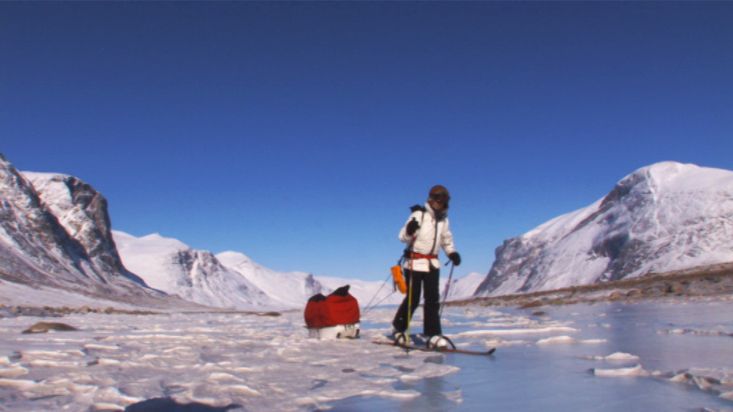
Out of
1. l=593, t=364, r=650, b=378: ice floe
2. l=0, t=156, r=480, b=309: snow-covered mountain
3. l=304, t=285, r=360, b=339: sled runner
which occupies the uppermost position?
l=0, t=156, r=480, b=309: snow-covered mountain

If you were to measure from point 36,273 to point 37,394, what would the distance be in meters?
98.0

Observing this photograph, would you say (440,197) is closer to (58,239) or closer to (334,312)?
(334,312)

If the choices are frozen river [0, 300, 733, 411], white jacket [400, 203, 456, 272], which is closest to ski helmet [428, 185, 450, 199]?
white jacket [400, 203, 456, 272]

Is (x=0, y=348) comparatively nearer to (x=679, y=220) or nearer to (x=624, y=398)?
(x=624, y=398)

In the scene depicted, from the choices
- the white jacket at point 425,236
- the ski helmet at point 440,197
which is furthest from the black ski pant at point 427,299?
the ski helmet at point 440,197

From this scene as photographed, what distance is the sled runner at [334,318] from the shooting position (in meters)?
9.56

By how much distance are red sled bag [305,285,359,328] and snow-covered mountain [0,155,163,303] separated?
245 feet

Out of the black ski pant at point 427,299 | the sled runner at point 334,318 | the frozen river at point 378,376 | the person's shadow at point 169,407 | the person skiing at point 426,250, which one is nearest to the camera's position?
the person's shadow at point 169,407

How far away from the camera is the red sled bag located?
9586 mm

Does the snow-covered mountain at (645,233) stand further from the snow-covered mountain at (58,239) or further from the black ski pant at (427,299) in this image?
the black ski pant at (427,299)

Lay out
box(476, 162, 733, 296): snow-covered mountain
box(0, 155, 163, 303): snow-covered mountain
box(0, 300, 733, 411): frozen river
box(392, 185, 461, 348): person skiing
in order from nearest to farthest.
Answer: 1. box(0, 300, 733, 411): frozen river
2. box(392, 185, 461, 348): person skiing
3. box(0, 155, 163, 303): snow-covered mountain
4. box(476, 162, 733, 296): snow-covered mountain

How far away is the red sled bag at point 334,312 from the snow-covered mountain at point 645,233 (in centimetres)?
10157

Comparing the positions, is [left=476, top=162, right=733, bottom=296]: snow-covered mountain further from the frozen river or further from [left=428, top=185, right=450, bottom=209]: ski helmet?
the frozen river

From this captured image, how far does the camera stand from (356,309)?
9.75 metres
